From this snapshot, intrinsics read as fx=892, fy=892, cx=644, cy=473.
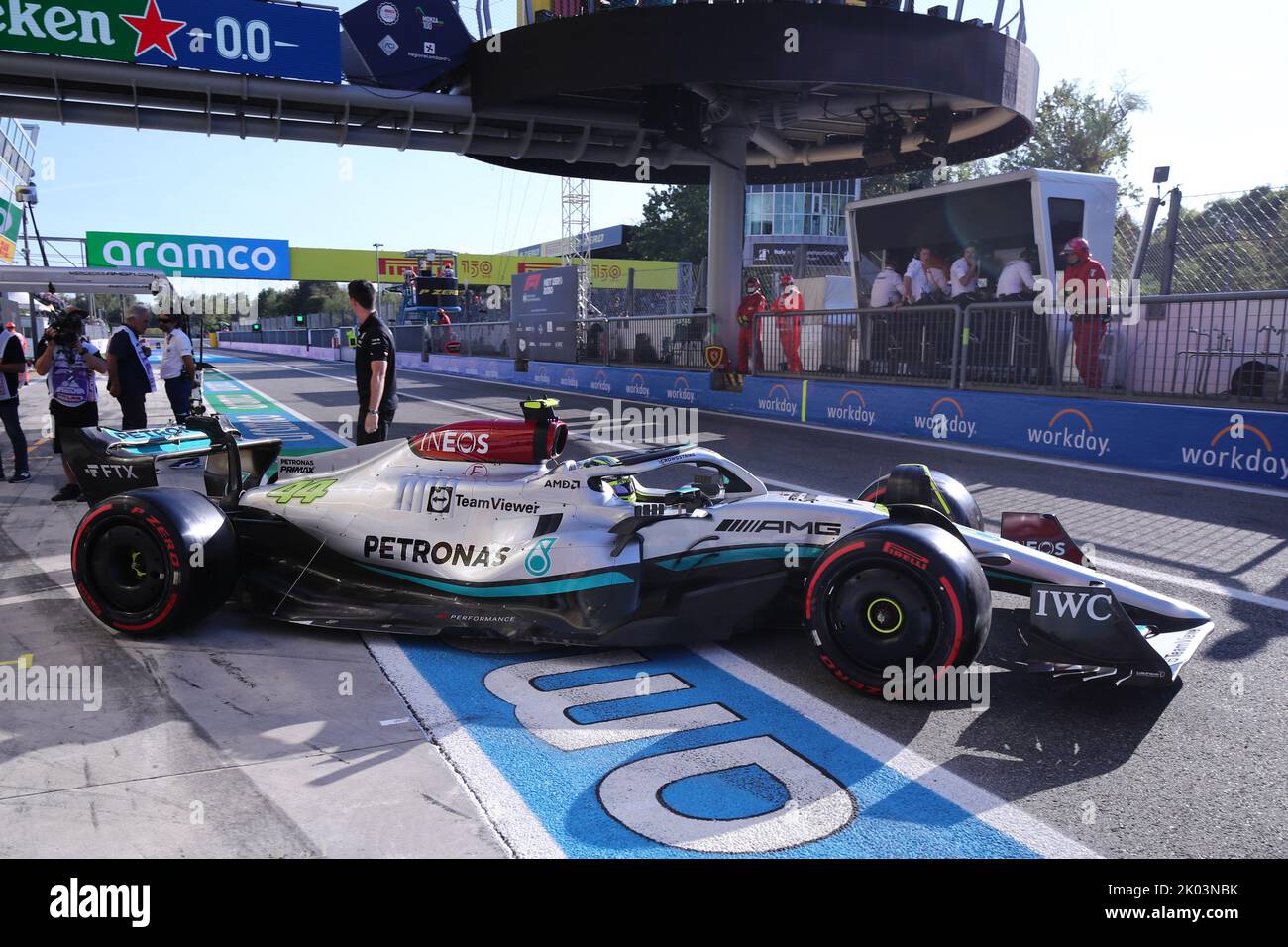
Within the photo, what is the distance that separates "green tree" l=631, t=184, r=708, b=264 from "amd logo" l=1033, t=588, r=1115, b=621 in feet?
192

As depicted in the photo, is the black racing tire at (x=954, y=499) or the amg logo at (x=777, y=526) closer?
the amg logo at (x=777, y=526)

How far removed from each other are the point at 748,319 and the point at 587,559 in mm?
13484

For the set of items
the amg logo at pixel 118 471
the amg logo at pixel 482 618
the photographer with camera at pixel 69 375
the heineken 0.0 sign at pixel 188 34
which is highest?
the heineken 0.0 sign at pixel 188 34

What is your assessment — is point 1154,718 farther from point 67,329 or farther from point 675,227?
point 675,227

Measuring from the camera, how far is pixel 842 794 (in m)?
3.03

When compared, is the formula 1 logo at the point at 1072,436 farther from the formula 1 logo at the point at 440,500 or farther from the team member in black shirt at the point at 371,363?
the formula 1 logo at the point at 440,500

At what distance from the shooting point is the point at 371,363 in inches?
261

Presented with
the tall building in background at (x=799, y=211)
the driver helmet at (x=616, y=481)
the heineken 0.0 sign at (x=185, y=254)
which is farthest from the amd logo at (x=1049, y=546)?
the tall building in background at (x=799, y=211)

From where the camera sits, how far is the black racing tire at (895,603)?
3.54 metres

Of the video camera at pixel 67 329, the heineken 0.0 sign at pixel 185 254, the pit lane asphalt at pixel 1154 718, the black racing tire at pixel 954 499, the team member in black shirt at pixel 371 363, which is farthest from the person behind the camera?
the heineken 0.0 sign at pixel 185 254

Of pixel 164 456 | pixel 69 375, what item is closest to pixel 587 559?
pixel 164 456

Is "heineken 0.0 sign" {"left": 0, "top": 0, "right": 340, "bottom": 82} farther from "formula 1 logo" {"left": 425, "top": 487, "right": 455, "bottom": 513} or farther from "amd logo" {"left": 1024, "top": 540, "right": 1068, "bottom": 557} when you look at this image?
"amd logo" {"left": 1024, "top": 540, "right": 1068, "bottom": 557}

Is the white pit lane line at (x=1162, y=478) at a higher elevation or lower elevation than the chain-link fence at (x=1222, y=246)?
lower

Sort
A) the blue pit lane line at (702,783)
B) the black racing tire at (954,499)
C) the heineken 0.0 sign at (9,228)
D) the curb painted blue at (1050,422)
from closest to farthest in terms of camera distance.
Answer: the blue pit lane line at (702,783) → the black racing tire at (954,499) → the curb painted blue at (1050,422) → the heineken 0.0 sign at (9,228)
